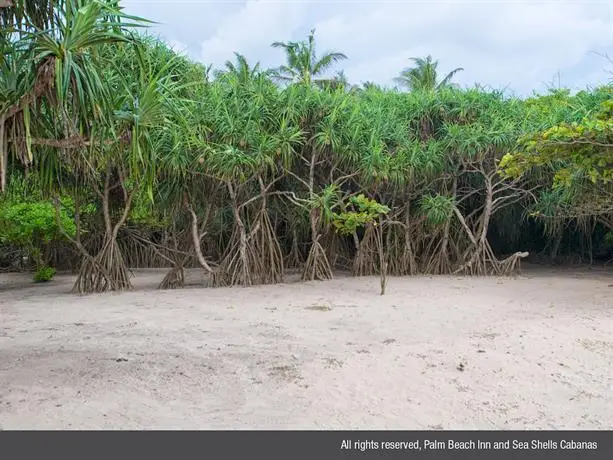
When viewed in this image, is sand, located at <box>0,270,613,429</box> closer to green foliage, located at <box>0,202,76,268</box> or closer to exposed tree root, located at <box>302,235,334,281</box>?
exposed tree root, located at <box>302,235,334,281</box>

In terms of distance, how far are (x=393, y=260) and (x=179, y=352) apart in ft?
25.6

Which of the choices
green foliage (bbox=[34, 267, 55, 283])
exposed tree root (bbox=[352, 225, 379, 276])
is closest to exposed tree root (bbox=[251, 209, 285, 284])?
exposed tree root (bbox=[352, 225, 379, 276])

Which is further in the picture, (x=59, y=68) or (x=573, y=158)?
(x=573, y=158)

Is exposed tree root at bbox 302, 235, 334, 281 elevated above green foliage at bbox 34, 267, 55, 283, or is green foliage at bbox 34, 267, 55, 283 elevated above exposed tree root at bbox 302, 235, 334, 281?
exposed tree root at bbox 302, 235, 334, 281

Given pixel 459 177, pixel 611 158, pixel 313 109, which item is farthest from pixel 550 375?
pixel 459 177

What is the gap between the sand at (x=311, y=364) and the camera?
3.17 meters

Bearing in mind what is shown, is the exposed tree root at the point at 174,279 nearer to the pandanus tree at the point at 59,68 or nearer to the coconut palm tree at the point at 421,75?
the pandanus tree at the point at 59,68

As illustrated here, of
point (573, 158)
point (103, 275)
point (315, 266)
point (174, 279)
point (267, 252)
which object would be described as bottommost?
point (174, 279)

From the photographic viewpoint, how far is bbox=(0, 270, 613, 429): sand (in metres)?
3.17

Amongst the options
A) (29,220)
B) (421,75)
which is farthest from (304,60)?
(29,220)

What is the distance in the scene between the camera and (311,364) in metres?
4.25

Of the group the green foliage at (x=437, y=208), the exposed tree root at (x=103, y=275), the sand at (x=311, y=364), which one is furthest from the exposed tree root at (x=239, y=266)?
the green foliage at (x=437, y=208)

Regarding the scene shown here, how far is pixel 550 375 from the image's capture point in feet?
13.0

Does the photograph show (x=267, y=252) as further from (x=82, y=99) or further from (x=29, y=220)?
(x=82, y=99)
